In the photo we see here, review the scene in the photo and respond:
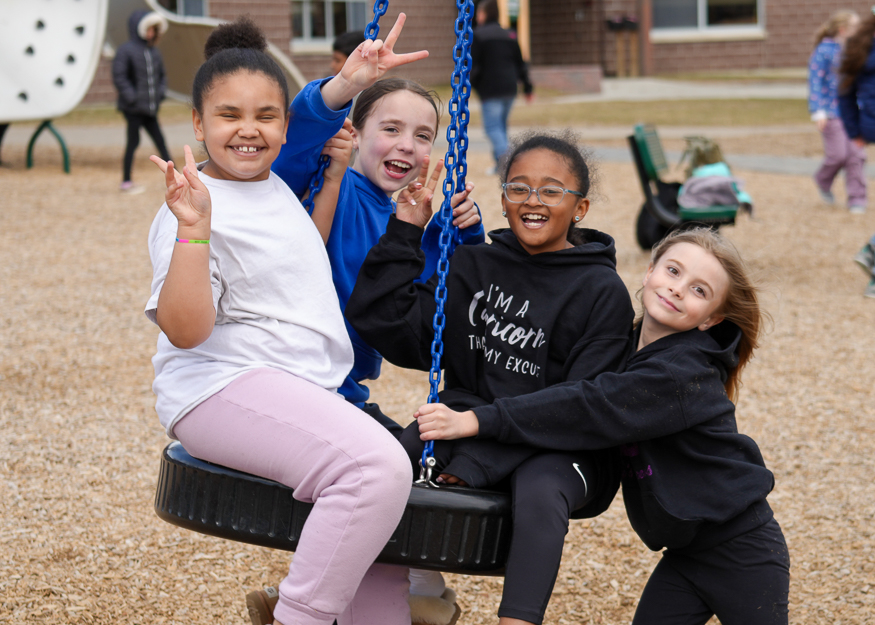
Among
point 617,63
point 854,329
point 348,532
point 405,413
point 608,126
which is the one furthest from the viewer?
point 617,63

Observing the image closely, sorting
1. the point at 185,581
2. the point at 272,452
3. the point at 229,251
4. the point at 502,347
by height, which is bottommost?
the point at 185,581

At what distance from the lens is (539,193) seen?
232 centimetres

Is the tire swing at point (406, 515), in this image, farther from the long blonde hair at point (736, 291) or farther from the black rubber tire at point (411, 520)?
the long blonde hair at point (736, 291)

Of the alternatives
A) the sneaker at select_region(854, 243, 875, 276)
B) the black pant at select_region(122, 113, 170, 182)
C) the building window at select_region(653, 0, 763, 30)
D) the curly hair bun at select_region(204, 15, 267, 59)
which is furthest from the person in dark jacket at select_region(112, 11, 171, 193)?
the building window at select_region(653, 0, 763, 30)

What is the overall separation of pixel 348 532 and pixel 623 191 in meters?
9.68

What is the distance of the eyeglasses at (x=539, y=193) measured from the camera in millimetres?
2318

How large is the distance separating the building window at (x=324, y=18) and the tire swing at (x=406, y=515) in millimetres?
21460

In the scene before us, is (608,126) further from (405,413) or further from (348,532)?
(348,532)

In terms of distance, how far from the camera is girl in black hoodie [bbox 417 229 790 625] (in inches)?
84.2

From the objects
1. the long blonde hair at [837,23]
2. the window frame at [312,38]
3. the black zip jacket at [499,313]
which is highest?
the window frame at [312,38]

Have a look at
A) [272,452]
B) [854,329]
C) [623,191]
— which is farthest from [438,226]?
[623,191]

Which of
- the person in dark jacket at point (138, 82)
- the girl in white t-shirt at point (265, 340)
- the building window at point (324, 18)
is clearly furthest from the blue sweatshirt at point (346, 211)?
the building window at point (324, 18)

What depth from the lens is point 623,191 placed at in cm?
1118

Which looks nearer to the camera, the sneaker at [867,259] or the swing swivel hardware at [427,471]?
the swing swivel hardware at [427,471]
